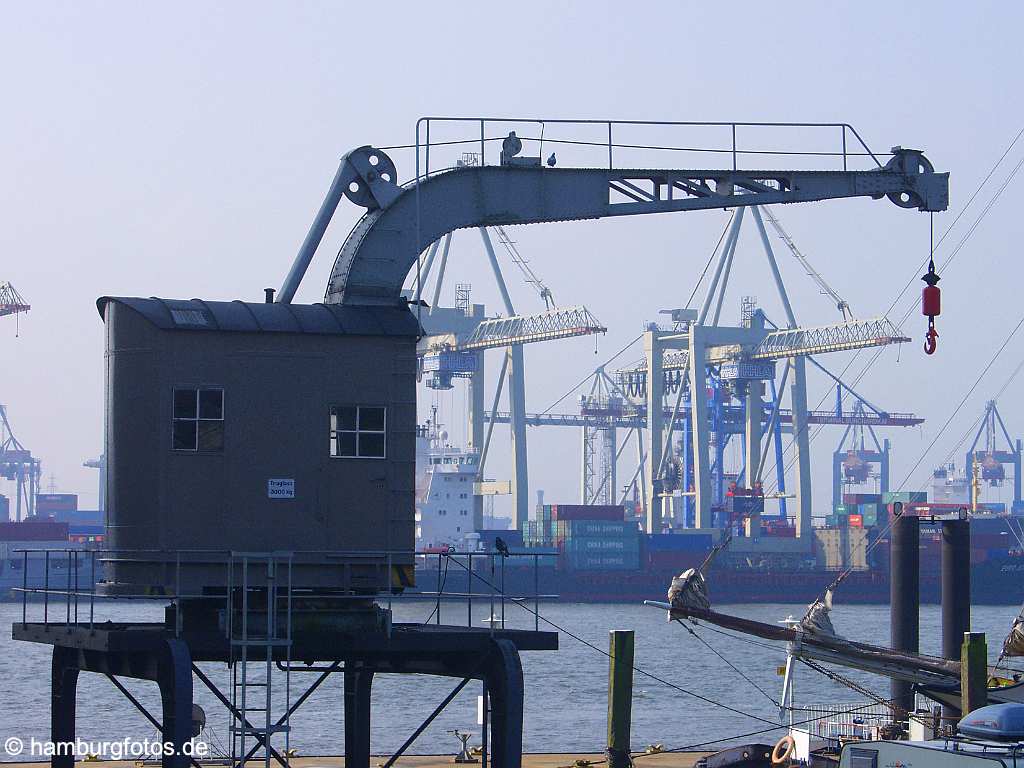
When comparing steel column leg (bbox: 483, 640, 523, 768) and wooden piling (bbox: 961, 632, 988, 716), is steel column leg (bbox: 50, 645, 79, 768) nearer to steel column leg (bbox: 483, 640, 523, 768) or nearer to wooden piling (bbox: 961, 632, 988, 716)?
steel column leg (bbox: 483, 640, 523, 768)

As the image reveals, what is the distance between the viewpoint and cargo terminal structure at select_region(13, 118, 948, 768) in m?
19.9

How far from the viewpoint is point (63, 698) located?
22078 mm

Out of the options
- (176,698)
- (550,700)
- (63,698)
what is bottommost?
(550,700)

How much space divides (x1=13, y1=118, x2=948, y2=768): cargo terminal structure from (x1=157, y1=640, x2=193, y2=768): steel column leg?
0.14 meters

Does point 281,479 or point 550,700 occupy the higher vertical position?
point 281,479

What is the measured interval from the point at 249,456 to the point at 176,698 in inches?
129

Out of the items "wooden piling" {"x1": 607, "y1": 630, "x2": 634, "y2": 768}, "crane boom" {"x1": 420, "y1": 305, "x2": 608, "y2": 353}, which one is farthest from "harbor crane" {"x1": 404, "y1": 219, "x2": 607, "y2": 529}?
"wooden piling" {"x1": 607, "y1": 630, "x2": 634, "y2": 768}

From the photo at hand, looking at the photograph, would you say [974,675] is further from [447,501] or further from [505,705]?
[447,501]

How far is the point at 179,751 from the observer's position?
18500mm

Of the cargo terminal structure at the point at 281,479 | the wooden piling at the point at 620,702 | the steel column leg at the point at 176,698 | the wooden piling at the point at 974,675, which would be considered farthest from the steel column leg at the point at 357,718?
the wooden piling at the point at 974,675

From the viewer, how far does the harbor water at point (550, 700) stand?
172 feet

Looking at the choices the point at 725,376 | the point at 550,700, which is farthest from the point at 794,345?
the point at 550,700

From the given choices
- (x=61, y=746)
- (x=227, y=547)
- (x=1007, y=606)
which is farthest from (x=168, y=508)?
(x=1007, y=606)

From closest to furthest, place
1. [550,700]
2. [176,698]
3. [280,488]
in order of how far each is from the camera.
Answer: [176,698] < [280,488] < [550,700]
